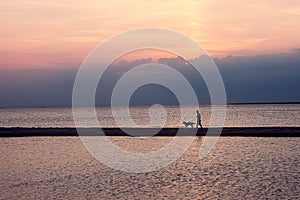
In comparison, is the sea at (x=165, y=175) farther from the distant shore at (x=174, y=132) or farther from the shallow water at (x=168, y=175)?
the distant shore at (x=174, y=132)

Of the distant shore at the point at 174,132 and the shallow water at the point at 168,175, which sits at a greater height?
the shallow water at the point at 168,175

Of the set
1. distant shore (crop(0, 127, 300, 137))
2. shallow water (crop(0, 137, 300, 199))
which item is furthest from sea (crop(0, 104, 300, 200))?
distant shore (crop(0, 127, 300, 137))

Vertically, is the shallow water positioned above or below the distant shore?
above

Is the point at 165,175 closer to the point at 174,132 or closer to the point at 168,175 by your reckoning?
the point at 168,175

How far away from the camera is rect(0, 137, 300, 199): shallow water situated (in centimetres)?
2436

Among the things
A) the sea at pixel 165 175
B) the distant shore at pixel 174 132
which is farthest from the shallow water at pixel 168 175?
the distant shore at pixel 174 132

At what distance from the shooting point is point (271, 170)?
30672 mm

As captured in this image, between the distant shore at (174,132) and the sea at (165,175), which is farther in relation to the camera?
the distant shore at (174,132)

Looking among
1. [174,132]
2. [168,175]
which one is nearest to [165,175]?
[168,175]

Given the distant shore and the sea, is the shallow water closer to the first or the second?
the sea

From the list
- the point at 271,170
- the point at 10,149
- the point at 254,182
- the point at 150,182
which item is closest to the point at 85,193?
the point at 150,182

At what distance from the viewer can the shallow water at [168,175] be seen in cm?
2436

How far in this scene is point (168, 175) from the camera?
29.7m

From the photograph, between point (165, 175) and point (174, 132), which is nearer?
point (165, 175)
